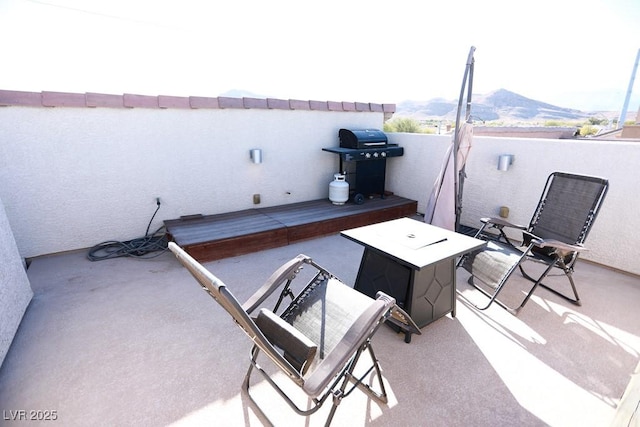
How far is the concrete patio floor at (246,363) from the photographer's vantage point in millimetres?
1767

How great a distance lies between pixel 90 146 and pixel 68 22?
5.46m

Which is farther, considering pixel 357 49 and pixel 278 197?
pixel 357 49

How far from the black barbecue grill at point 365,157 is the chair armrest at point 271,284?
3.20 m

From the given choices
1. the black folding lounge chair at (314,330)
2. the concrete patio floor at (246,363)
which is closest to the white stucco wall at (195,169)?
the concrete patio floor at (246,363)

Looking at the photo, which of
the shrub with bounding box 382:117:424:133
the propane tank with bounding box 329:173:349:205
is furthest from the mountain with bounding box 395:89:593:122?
the propane tank with bounding box 329:173:349:205

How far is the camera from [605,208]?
11.4 ft

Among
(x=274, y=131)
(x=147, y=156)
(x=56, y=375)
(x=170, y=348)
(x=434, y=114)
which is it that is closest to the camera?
(x=56, y=375)

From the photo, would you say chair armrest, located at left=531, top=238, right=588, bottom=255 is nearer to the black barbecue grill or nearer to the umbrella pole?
the umbrella pole

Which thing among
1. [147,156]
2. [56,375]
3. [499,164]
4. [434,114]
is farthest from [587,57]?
[56,375]

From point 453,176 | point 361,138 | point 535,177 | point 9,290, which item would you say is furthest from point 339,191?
point 9,290

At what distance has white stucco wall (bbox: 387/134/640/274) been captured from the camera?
334cm

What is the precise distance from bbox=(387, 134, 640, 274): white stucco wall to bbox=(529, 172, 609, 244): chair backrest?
0.82 meters

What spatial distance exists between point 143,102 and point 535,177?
17.5 ft

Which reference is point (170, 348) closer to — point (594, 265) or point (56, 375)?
point (56, 375)
